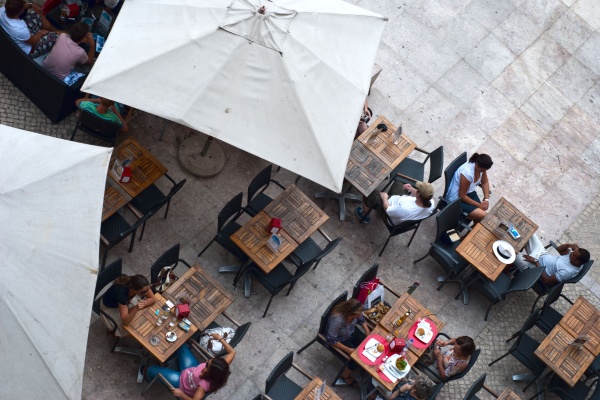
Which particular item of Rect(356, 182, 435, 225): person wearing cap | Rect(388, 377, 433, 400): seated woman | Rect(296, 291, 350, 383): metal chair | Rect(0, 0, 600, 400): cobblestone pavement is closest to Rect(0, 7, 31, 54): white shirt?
Rect(0, 0, 600, 400): cobblestone pavement

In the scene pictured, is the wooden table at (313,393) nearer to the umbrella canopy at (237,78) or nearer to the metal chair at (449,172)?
the umbrella canopy at (237,78)

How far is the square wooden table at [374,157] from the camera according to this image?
11.1 meters

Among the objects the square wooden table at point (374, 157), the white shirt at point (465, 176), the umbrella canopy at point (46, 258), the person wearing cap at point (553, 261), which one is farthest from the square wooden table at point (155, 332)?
the person wearing cap at point (553, 261)

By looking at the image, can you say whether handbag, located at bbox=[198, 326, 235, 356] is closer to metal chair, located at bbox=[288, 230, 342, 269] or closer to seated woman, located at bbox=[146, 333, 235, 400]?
seated woman, located at bbox=[146, 333, 235, 400]

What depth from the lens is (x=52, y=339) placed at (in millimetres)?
7195

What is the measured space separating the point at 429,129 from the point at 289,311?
3880 millimetres

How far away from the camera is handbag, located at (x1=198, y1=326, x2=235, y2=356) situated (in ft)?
30.9

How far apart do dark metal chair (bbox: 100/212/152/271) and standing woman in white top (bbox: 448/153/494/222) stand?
14.1 feet

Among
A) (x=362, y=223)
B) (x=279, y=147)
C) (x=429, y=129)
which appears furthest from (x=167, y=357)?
(x=429, y=129)

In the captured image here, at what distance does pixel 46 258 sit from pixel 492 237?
6.14m

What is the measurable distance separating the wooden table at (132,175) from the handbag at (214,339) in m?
1.82

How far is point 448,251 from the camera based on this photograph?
11344 millimetres

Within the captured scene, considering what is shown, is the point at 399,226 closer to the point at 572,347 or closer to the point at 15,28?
the point at 572,347

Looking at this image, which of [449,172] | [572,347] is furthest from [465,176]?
[572,347]
